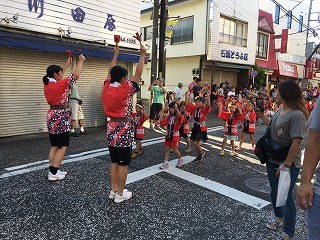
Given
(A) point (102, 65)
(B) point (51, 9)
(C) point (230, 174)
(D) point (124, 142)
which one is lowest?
(C) point (230, 174)

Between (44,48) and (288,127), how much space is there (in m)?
6.84

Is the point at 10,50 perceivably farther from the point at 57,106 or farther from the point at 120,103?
the point at 120,103

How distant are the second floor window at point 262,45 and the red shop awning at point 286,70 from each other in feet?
8.47

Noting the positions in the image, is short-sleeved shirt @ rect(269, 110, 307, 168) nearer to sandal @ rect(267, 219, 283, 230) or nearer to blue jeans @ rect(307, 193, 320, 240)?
sandal @ rect(267, 219, 283, 230)

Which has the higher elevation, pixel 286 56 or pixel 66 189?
pixel 286 56

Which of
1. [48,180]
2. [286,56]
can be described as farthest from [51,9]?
[286,56]

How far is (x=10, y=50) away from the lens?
7418 millimetres

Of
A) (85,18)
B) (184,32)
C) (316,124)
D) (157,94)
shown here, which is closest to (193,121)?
(157,94)

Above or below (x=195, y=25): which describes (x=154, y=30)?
below

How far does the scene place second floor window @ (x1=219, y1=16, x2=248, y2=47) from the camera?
56.1 feet

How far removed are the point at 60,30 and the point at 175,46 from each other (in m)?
11.1

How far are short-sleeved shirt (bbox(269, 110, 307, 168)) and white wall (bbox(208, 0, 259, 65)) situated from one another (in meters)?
14.0

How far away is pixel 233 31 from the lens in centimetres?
1798

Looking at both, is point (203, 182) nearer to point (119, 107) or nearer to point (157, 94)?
point (119, 107)
